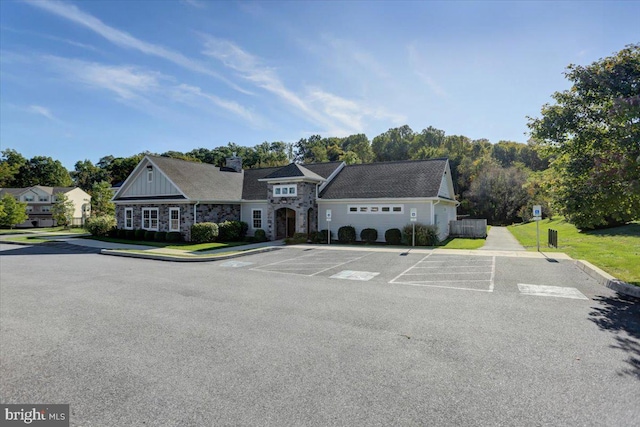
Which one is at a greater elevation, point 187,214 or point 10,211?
point 10,211

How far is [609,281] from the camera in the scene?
32.9 ft

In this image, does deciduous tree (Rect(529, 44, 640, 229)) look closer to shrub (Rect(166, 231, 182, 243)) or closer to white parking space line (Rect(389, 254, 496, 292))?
white parking space line (Rect(389, 254, 496, 292))

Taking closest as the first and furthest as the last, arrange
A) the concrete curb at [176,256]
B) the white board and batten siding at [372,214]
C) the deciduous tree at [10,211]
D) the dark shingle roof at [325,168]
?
the concrete curb at [176,256]
the white board and batten siding at [372,214]
the dark shingle roof at [325,168]
the deciduous tree at [10,211]

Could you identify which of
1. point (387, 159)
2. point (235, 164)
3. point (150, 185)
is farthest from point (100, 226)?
point (387, 159)

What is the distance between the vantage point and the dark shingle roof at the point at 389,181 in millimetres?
22734

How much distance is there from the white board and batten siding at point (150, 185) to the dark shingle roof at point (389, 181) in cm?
1090

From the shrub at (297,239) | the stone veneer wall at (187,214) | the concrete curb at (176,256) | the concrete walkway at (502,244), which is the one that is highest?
the stone veneer wall at (187,214)

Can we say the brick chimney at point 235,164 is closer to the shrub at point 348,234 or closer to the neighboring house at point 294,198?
the neighboring house at point 294,198

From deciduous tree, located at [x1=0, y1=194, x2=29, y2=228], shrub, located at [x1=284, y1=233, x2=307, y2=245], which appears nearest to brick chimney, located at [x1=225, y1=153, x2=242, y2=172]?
shrub, located at [x1=284, y1=233, x2=307, y2=245]

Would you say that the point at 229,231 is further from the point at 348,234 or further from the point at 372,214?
the point at 372,214

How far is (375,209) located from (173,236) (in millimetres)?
13789

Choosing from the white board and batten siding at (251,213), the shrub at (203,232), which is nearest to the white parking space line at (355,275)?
the shrub at (203,232)

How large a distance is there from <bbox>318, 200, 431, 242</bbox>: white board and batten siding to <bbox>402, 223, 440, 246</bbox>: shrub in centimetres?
64

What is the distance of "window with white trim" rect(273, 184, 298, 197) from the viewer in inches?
959
